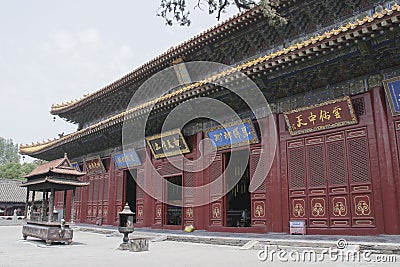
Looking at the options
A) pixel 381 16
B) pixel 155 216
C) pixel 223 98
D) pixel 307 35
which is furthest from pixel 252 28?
pixel 155 216

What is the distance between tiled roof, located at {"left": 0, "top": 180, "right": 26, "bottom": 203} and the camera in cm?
2892

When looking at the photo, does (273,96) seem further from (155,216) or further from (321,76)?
(155,216)

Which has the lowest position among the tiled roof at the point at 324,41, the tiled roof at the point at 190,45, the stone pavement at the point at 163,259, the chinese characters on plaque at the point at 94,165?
the stone pavement at the point at 163,259

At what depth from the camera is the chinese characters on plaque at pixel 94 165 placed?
15411mm

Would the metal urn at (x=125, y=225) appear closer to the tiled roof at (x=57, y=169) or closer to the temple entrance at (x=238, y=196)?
the tiled roof at (x=57, y=169)

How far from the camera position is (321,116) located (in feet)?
27.5

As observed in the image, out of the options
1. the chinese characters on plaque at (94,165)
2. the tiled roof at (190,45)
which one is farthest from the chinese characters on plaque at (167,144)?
the chinese characters on plaque at (94,165)

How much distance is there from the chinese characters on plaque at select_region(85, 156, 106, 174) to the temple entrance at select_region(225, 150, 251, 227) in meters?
5.60

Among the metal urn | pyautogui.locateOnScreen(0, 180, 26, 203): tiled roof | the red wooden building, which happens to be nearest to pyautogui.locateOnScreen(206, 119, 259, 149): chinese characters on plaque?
the red wooden building

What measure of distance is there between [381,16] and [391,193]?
3427 millimetres

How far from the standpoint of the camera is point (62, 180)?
10258mm

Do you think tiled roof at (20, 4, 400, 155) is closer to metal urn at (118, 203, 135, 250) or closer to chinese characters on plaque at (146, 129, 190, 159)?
chinese characters on plaque at (146, 129, 190, 159)

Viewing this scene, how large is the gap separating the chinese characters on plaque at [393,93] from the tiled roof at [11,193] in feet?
96.1

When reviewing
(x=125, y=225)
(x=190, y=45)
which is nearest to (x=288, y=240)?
(x=125, y=225)
